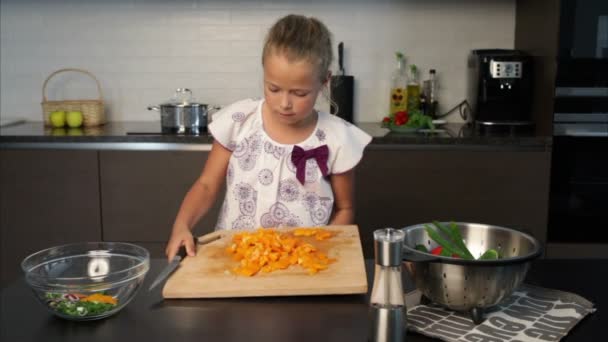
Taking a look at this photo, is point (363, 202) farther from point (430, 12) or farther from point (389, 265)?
point (389, 265)

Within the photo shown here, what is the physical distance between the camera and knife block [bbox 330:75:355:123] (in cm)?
297

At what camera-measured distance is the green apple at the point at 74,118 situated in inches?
113

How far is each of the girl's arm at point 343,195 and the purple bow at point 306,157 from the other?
0.06 meters

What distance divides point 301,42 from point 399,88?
5.06 ft

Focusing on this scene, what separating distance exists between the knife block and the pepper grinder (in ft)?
6.73

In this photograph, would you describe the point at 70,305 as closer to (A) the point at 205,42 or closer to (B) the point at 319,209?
(B) the point at 319,209

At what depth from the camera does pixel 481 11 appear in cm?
305

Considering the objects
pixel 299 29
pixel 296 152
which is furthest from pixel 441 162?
pixel 299 29

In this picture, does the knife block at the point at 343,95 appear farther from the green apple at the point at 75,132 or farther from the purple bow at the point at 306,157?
the purple bow at the point at 306,157

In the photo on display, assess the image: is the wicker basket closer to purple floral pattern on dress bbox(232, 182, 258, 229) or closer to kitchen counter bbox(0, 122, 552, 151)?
kitchen counter bbox(0, 122, 552, 151)

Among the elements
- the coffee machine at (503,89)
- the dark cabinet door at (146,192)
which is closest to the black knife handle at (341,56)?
the coffee machine at (503,89)

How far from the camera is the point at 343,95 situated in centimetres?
300

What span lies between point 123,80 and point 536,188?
6.29 ft

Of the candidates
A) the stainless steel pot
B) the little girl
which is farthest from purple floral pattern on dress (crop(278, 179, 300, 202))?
the stainless steel pot
